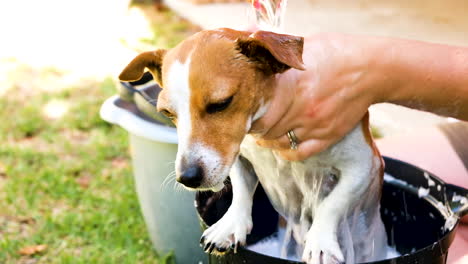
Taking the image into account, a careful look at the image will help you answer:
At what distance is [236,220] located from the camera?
1.88 metres

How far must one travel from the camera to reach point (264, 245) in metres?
2.12

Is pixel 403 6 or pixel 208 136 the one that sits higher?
pixel 208 136

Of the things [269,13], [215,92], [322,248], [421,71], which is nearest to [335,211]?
[322,248]

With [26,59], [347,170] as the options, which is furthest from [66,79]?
[347,170]

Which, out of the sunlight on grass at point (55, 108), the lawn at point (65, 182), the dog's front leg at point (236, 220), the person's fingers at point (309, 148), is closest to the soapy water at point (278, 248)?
the dog's front leg at point (236, 220)

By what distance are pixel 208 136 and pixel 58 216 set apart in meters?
1.99

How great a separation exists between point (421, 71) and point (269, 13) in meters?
0.55

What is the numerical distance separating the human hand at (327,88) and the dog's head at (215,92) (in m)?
0.16

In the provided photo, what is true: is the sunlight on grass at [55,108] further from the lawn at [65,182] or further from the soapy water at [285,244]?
the soapy water at [285,244]

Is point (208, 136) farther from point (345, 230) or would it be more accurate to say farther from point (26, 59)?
point (26, 59)

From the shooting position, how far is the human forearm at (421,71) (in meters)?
1.73

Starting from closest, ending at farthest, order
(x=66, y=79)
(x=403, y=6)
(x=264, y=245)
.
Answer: (x=264, y=245) → (x=66, y=79) → (x=403, y=6)

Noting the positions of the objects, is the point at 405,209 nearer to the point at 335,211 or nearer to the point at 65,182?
the point at 335,211

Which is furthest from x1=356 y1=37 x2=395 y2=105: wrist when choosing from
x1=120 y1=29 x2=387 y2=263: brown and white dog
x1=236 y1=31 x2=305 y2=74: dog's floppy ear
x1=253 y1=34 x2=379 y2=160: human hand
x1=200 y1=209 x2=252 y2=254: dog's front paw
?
x1=200 y1=209 x2=252 y2=254: dog's front paw
